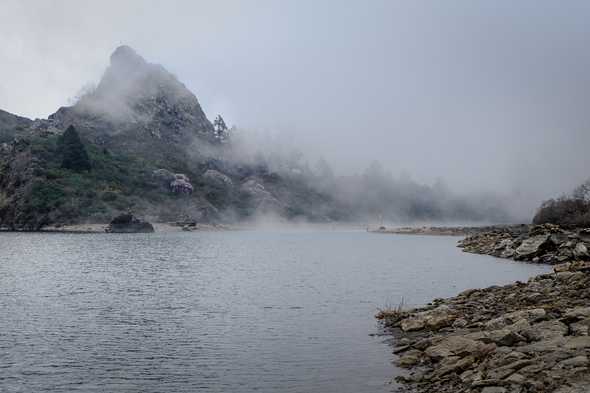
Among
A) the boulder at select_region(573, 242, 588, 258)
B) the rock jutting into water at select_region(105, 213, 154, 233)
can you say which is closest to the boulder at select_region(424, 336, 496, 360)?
the boulder at select_region(573, 242, 588, 258)

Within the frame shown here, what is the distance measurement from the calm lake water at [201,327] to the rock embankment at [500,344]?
2042 mm

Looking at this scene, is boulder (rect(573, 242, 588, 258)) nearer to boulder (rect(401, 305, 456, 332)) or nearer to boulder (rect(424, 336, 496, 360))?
boulder (rect(401, 305, 456, 332))

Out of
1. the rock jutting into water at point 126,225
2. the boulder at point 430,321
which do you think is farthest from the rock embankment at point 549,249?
the rock jutting into water at point 126,225

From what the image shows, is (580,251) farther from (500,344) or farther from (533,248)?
(500,344)

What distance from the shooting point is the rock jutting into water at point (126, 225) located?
612 ft

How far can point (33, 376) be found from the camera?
73.5 feet

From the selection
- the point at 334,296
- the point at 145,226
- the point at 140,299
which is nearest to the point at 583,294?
the point at 334,296

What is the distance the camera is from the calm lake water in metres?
22.7

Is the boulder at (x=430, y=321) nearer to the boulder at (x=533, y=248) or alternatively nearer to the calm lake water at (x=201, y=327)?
the calm lake water at (x=201, y=327)

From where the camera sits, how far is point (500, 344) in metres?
22.3

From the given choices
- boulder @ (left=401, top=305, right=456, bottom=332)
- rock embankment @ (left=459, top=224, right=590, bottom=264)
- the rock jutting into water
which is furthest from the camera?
the rock jutting into water

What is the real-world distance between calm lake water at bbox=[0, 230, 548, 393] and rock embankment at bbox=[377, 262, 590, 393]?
2.04 metres

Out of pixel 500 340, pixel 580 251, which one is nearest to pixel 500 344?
pixel 500 340

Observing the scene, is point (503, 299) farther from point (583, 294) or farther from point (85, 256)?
point (85, 256)
